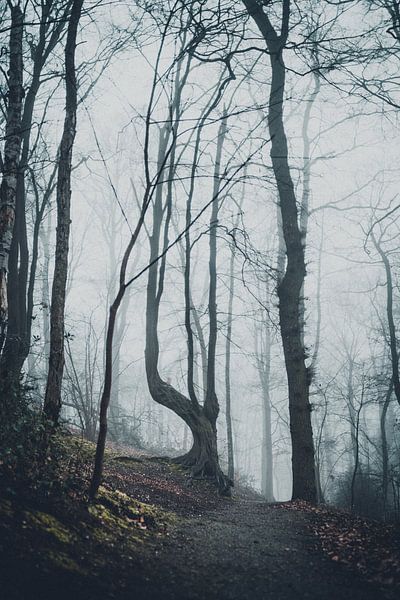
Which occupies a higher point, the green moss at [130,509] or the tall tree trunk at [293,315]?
the tall tree trunk at [293,315]

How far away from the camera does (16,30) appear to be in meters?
5.77

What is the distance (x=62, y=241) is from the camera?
5355 mm

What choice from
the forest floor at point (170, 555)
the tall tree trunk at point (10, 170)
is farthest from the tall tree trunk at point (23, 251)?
the forest floor at point (170, 555)

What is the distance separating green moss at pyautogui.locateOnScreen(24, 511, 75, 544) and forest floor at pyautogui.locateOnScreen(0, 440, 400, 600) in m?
0.01

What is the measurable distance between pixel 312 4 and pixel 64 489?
7.09m

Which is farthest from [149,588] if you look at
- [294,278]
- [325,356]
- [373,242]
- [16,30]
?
[325,356]

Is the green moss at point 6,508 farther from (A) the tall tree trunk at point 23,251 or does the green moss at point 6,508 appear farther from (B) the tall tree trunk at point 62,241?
(A) the tall tree trunk at point 23,251

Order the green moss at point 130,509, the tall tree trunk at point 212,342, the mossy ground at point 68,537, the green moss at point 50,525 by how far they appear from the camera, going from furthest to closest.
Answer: the tall tree trunk at point 212,342 < the green moss at point 130,509 < the green moss at point 50,525 < the mossy ground at point 68,537

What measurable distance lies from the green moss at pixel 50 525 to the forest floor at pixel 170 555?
1 centimetres

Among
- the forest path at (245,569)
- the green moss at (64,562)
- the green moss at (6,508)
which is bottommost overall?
the forest path at (245,569)

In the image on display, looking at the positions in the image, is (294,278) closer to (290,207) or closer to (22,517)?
(290,207)

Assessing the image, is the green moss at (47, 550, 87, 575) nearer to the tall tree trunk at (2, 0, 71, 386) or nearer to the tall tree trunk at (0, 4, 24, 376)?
the tall tree trunk at (0, 4, 24, 376)

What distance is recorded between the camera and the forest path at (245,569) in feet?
7.46

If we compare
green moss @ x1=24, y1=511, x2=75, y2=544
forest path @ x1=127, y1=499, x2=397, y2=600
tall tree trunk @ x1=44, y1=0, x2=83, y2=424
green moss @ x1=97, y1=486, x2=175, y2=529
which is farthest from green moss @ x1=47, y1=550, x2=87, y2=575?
tall tree trunk @ x1=44, y1=0, x2=83, y2=424
